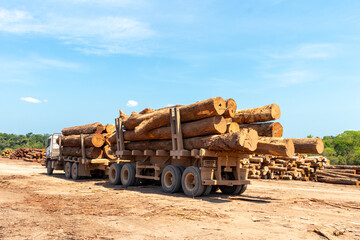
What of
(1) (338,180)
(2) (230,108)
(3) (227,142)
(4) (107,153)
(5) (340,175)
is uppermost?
(2) (230,108)

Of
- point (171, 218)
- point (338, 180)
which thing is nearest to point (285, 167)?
point (338, 180)

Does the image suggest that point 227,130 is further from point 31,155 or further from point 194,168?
point 31,155

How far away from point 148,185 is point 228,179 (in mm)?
4509

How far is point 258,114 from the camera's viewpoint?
1125 cm

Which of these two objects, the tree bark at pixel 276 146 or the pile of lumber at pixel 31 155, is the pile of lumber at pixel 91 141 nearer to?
the tree bark at pixel 276 146

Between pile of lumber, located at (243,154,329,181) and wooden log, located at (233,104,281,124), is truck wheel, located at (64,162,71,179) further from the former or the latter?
wooden log, located at (233,104,281,124)

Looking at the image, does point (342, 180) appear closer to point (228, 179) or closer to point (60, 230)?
point (228, 179)

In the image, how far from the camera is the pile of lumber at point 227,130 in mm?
9703

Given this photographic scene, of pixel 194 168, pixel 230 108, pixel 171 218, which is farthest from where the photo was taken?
pixel 230 108

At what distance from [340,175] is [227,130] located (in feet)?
41.0

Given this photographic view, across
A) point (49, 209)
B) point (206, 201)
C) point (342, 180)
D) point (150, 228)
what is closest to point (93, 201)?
point (49, 209)

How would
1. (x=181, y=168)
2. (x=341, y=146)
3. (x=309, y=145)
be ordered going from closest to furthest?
(x=309, y=145) < (x=181, y=168) < (x=341, y=146)

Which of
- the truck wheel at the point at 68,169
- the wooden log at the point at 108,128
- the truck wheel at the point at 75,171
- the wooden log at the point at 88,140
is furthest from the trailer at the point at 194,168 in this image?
the truck wheel at the point at 68,169

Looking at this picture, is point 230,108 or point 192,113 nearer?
point 230,108
